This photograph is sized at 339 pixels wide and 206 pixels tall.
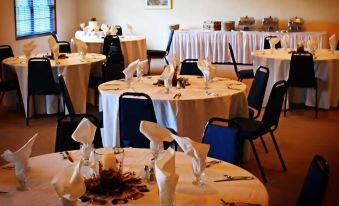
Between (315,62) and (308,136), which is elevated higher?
(315,62)

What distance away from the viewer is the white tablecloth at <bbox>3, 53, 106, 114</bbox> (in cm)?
692

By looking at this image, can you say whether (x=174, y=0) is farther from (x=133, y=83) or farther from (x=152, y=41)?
(x=133, y=83)

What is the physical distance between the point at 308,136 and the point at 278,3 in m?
6.84

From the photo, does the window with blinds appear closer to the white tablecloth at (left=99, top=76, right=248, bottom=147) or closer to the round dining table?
the white tablecloth at (left=99, top=76, right=248, bottom=147)

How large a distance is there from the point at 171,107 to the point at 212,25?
8.01 meters

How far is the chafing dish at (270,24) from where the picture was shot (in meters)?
12.0

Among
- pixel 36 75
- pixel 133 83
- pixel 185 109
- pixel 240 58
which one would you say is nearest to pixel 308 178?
pixel 185 109

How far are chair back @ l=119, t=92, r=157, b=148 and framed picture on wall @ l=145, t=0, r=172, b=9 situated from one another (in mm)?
9192

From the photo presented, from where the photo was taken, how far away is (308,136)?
6223 mm

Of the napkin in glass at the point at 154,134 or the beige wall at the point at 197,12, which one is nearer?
the napkin in glass at the point at 154,134

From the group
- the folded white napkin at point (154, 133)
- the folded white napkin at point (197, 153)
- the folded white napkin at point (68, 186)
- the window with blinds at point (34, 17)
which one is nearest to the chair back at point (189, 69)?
the folded white napkin at point (154, 133)

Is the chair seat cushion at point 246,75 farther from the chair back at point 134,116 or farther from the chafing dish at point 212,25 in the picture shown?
the chafing dish at point 212,25

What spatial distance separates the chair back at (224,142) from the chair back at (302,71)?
404 centimetres

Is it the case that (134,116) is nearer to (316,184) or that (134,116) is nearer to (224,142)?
(224,142)
